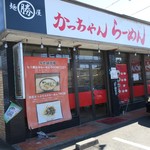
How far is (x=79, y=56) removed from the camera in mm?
8625

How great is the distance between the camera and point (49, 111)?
717cm

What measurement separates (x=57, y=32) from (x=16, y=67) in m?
1.61

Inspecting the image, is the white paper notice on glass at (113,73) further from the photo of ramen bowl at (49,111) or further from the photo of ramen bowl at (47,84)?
the photo of ramen bowl at (49,111)

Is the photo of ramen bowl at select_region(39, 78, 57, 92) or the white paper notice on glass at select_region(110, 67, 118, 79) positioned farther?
the white paper notice on glass at select_region(110, 67, 118, 79)

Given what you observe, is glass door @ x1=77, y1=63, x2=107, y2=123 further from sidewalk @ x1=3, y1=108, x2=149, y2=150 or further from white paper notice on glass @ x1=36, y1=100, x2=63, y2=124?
white paper notice on glass @ x1=36, y1=100, x2=63, y2=124

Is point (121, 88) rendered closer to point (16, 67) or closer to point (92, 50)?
point (92, 50)

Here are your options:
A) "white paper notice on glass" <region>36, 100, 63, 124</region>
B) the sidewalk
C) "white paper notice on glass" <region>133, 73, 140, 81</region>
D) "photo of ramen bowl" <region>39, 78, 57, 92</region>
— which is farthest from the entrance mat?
"white paper notice on glass" <region>133, 73, 140, 81</region>

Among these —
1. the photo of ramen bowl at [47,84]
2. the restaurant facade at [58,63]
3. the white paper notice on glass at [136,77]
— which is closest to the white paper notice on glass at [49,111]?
the restaurant facade at [58,63]

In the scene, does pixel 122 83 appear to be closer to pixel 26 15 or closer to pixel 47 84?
pixel 47 84

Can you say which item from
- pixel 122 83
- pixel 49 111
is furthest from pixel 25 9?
pixel 122 83

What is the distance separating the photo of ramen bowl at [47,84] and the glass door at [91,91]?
1462 millimetres

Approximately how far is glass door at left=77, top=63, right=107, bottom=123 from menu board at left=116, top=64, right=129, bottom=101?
1126 mm

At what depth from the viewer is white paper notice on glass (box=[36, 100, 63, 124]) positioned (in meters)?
6.96

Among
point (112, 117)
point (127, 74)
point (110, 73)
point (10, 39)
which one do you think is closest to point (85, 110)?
point (112, 117)
